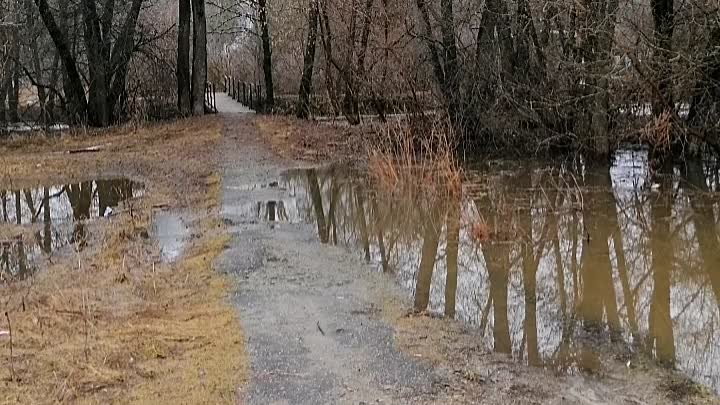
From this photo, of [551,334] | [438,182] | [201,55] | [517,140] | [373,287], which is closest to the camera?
[551,334]

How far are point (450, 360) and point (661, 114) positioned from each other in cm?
913

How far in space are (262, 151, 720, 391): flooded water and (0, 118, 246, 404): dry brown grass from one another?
1.79 m

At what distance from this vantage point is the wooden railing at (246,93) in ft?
89.3

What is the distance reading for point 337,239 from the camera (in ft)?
31.9

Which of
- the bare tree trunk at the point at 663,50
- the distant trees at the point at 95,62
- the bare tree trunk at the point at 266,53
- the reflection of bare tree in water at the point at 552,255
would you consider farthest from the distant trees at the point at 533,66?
the distant trees at the point at 95,62

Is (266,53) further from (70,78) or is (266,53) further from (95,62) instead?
(70,78)

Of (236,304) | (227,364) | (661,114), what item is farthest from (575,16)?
(227,364)

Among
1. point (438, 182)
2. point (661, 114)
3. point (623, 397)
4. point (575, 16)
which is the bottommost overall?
point (623, 397)

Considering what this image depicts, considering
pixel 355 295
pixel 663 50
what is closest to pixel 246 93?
pixel 663 50

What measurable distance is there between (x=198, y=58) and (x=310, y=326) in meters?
18.8

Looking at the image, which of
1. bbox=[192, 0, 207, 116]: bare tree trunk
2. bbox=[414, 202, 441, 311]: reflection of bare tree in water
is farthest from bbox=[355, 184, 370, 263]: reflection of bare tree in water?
bbox=[192, 0, 207, 116]: bare tree trunk

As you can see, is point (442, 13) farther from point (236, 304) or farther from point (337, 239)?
point (236, 304)

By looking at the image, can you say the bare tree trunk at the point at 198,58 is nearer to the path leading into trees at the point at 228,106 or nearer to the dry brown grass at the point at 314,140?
the path leading into trees at the point at 228,106

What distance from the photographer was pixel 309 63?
72.5 ft
